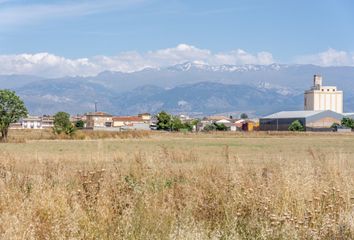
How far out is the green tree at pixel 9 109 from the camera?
82.6 meters

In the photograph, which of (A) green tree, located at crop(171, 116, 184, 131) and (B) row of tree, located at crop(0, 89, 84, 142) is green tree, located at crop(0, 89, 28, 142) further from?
(A) green tree, located at crop(171, 116, 184, 131)

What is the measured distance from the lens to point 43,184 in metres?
11.3

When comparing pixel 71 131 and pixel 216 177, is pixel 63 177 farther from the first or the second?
pixel 71 131

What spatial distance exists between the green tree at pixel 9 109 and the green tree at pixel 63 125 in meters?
8.25

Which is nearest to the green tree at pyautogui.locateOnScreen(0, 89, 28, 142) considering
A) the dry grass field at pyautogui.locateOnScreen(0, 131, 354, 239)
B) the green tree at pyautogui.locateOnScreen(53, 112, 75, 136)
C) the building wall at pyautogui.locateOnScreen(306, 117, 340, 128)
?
the green tree at pyautogui.locateOnScreen(53, 112, 75, 136)

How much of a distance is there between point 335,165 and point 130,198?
557 cm

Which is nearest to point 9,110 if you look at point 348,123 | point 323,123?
point 348,123

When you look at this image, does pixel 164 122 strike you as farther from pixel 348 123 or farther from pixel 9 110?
pixel 9 110

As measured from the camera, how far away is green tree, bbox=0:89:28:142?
8262 centimetres

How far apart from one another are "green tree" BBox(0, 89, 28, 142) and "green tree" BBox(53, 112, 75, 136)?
825 centimetres

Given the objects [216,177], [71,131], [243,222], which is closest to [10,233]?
[243,222]

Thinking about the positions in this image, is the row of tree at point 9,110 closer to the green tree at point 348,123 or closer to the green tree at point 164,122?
the green tree at point 164,122

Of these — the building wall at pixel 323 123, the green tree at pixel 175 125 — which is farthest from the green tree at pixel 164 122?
the building wall at pixel 323 123

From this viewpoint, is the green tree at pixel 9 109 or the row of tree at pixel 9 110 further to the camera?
the green tree at pixel 9 109
